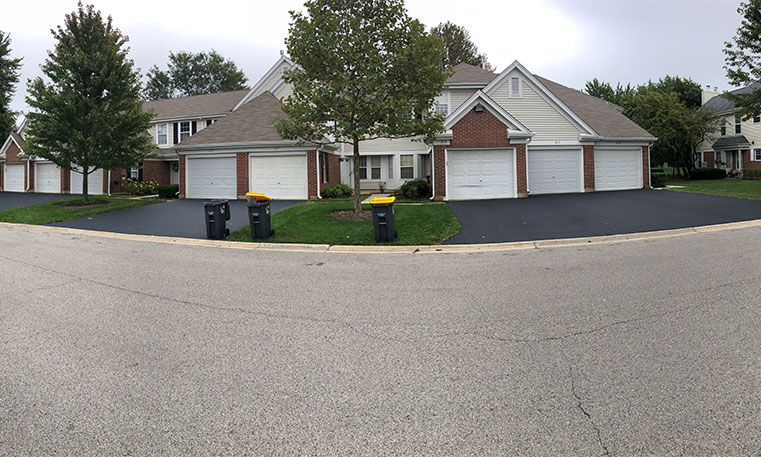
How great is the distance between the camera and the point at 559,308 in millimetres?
5512

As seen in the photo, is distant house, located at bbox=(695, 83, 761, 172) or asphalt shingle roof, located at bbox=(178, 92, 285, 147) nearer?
asphalt shingle roof, located at bbox=(178, 92, 285, 147)

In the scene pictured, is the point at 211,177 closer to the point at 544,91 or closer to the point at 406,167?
the point at 406,167

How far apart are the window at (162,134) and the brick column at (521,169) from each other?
2488 centimetres

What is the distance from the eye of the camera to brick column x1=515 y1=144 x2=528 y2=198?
2058 centimetres

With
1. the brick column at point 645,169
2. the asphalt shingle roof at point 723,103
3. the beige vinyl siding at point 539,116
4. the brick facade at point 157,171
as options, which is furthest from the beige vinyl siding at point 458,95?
the asphalt shingle roof at point 723,103

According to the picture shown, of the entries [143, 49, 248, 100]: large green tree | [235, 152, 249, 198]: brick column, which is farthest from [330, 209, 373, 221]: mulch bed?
[143, 49, 248, 100]: large green tree

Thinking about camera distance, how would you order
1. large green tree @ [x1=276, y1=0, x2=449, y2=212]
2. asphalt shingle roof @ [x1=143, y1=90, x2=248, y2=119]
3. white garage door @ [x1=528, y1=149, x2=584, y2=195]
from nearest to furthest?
1. large green tree @ [x1=276, y1=0, x2=449, y2=212]
2. white garage door @ [x1=528, y1=149, x2=584, y2=195]
3. asphalt shingle roof @ [x1=143, y1=90, x2=248, y2=119]

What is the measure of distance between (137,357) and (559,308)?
4596mm

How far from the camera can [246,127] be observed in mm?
24344

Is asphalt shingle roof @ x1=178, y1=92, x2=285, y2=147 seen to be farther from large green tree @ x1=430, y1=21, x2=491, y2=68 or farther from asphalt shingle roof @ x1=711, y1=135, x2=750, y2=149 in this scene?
asphalt shingle roof @ x1=711, y1=135, x2=750, y2=149

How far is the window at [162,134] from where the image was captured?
3281 cm

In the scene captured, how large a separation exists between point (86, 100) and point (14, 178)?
20360mm

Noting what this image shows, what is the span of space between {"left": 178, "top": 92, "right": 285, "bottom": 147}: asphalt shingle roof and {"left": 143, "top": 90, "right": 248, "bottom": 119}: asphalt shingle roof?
6.84 meters

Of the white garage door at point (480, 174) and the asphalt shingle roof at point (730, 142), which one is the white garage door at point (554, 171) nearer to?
the white garage door at point (480, 174)
